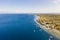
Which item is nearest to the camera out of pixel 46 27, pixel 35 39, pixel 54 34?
pixel 35 39

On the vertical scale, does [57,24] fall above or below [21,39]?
above

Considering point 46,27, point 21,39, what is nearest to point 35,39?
point 21,39

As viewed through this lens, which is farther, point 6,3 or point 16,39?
point 6,3

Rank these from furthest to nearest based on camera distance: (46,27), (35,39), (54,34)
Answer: (46,27), (54,34), (35,39)

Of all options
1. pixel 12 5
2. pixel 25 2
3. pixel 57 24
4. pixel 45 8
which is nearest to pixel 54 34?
pixel 57 24

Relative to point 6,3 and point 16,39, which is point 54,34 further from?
point 6,3

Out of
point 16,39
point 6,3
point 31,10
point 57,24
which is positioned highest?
point 6,3

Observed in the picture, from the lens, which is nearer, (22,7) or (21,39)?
(21,39)

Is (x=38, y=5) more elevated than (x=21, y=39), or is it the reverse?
(x=38, y=5)

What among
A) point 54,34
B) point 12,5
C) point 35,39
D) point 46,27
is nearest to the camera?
point 35,39

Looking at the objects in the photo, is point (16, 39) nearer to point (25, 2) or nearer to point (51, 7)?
point (25, 2)
